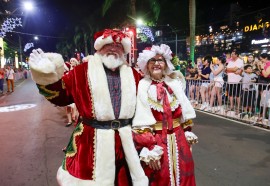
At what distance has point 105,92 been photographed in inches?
97.2

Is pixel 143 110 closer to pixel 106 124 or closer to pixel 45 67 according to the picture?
pixel 106 124

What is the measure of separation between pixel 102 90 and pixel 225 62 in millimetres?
8336

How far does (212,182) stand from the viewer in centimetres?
408

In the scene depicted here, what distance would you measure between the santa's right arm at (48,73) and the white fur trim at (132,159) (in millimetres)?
693

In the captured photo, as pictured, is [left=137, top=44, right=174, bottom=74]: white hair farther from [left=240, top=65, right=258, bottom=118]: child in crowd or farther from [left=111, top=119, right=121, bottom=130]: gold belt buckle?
[left=240, top=65, right=258, bottom=118]: child in crowd

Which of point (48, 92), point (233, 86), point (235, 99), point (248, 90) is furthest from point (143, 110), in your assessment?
point (233, 86)

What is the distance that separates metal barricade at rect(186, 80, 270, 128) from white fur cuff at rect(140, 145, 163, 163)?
19.2ft

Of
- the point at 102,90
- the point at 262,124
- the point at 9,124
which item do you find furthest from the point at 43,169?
Answer: the point at 262,124

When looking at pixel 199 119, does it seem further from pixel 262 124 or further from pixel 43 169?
pixel 43 169

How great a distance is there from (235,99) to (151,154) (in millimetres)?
6942

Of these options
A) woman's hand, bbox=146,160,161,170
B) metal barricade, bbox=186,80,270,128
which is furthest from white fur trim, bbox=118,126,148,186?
metal barricade, bbox=186,80,270,128

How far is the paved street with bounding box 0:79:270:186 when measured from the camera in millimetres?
4276

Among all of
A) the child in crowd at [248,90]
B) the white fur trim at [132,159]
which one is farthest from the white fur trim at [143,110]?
the child in crowd at [248,90]

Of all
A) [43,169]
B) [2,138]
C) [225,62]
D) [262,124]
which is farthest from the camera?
[225,62]
